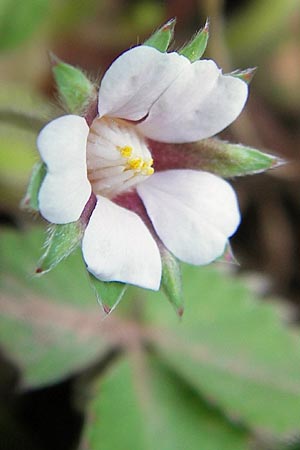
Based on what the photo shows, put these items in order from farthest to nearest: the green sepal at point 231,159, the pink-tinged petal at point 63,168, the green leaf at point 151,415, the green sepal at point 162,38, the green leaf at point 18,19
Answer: the green leaf at point 18,19 < the green leaf at point 151,415 < the green sepal at point 231,159 < the green sepal at point 162,38 < the pink-tinged petal at point 63,168

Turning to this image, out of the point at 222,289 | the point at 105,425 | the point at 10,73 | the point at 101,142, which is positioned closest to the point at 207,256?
the point at 101,142

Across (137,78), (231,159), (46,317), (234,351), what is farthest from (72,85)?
(234,351)

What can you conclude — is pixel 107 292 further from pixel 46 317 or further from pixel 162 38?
pixel 46 317

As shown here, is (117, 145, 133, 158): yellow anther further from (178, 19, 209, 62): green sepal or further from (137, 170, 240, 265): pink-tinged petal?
(178, 19, 209, 62): green sepal

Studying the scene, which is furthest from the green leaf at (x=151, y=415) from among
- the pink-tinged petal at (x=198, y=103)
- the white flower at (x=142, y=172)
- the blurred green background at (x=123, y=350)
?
the pink-tinged petal at (x=198, y=103)

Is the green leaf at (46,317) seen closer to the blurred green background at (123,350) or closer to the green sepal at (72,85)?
the blurred green background at (123,350)

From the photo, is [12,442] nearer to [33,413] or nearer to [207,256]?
[33,413]
